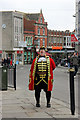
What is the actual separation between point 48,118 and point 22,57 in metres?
65.5

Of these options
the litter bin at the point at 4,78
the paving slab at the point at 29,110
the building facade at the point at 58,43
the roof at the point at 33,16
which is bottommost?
the paving slab at the point at 29,110

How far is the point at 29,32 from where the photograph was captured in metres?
75.2

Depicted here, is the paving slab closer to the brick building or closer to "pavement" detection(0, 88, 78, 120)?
"pavement" detection(0, 88, 78, 120)

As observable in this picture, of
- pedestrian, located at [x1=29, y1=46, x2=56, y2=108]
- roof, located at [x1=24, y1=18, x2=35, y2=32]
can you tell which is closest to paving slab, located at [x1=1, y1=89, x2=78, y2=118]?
pedestrian, located at [x1=29, y1=46, x2=56, y2=108]

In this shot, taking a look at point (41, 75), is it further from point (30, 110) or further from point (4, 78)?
point (4, 78)

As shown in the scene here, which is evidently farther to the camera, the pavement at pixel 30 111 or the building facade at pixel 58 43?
Answer: the building facade at pixel 58 43

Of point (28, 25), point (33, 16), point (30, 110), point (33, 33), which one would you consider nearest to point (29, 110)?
point (30, 110)

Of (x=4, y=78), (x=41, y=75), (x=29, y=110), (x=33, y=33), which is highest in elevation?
(x=33, y=33)

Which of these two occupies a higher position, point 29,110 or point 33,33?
point 33,33

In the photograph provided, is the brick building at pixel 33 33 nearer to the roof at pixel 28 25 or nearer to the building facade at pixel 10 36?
the roof at pixel 28 25

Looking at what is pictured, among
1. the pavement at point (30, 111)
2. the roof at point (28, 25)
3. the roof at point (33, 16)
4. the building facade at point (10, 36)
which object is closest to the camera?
the pavement at point (30, 111)

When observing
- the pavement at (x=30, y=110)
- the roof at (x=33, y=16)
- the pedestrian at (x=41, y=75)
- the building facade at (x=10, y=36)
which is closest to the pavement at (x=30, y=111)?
the pavement at (x=30, y=110)

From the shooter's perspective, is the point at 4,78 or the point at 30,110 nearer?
the point at 30,110

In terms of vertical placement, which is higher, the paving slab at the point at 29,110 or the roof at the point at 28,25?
the roof at the point at 28,25
